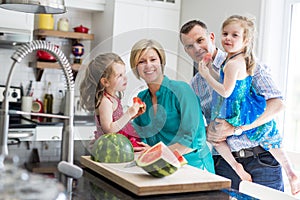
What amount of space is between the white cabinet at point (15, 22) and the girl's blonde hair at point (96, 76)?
2594mm

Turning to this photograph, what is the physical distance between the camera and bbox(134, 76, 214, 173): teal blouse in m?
1.44

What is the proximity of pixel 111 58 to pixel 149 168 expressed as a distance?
1.32 feet

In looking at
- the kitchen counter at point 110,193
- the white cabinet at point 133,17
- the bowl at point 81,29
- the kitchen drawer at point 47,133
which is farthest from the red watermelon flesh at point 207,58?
the bowl at point 81,29

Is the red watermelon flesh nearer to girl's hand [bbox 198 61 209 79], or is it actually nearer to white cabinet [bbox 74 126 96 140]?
girl's hand [bbox 198 61 209 79]

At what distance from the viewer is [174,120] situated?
1448mm

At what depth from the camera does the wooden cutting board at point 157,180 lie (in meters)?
1.18

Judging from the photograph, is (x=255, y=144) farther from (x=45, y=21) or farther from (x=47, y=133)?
(x=45, y=21)

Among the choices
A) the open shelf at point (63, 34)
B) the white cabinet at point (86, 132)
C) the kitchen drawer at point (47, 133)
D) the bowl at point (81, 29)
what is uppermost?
→ the bowl at point (81, 29)

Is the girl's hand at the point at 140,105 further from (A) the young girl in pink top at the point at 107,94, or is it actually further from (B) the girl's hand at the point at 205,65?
(B) the girl's hand at the point at 205,65

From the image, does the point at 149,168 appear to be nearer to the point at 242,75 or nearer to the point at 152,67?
the point at 152,67

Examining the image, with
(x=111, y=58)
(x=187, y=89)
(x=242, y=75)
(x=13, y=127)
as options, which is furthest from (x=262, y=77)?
(x=13, y=127)

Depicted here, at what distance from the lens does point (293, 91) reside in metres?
3.53

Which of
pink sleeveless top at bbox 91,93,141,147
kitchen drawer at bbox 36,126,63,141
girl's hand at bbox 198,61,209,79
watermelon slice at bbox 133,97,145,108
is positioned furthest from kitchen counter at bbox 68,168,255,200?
kitchen drawer at bbox 36,126,63,141

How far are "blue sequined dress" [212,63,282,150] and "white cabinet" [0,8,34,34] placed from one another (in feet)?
7.41
